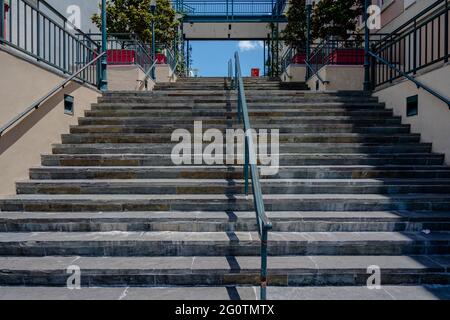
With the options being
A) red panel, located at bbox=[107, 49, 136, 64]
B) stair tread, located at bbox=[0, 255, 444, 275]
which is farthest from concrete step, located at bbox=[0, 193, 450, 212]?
red panel, located at bbox=[107, 49, 136, 64]

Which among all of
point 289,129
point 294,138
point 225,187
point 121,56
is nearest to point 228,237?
point 225,187

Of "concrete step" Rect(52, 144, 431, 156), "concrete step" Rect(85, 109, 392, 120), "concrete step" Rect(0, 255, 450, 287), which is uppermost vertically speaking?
"concrete step" Rect(85, 109, 392, 120)

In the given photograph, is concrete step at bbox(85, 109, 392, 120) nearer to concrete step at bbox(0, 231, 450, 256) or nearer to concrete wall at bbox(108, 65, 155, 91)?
concrete step at bbox(0, 231, 450, 256)

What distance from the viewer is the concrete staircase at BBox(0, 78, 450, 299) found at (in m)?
3.75

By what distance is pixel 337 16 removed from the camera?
13273mm

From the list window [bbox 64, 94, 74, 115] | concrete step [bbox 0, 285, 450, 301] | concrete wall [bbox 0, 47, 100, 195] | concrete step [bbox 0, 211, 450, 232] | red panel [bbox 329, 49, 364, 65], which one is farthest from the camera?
red panel [bbox 329, 49, 364, 65]

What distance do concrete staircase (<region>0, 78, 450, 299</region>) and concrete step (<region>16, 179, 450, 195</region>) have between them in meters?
0.01

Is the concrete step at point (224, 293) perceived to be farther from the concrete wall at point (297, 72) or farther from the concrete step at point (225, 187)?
the concrete wall at point (297, 72)

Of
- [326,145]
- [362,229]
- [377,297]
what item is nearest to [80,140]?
[326,145]

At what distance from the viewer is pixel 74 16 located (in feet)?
47.5

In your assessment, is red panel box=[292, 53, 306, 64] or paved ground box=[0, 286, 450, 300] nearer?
paved ground box=[0, 286, 450, 300]

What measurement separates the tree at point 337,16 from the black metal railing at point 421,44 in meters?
4.36

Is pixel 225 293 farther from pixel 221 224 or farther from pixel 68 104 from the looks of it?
pixel 68 104

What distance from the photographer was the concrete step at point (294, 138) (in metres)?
6.64
